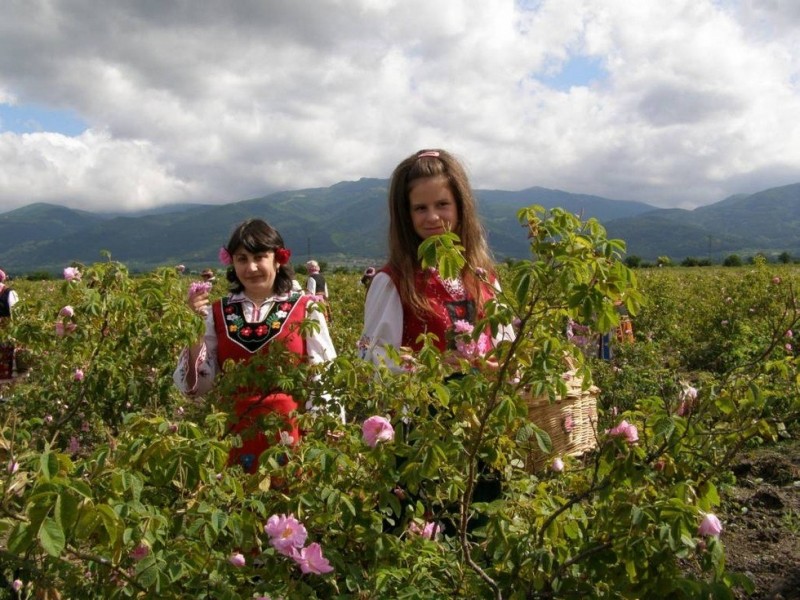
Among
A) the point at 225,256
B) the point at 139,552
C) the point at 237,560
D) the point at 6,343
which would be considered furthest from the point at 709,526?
the point at 6,343

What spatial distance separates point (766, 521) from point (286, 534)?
128 inches

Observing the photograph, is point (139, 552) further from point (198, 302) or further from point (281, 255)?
point (281, 255)

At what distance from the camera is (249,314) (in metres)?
2.85

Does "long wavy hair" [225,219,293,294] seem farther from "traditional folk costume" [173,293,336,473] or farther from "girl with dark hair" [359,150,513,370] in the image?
"girl with dark hair" [359,150,513,370]

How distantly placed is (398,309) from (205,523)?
1.26 metres

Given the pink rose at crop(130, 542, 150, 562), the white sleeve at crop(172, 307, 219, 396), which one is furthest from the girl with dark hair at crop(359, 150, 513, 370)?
the pink rose at crop(130, 542, 150, 562)

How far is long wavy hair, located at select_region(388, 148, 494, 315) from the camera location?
8.24 feet

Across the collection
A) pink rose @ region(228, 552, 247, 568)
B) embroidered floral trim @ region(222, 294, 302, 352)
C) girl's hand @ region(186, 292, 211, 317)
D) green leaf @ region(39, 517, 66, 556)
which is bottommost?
pink rose @ region(228, 552, 247, 568)

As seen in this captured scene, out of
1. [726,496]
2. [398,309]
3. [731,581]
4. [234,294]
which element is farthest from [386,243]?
[726,496]

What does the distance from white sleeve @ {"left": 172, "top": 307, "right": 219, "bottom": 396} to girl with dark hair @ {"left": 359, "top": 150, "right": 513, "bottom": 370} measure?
76 centimetres

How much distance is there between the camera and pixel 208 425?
5.20ft

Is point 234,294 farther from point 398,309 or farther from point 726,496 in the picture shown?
point 726,496

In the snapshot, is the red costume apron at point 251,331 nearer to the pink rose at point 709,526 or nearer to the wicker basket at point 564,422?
the wicker basket at point 564,422

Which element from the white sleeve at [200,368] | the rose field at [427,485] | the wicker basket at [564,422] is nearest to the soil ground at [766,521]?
the wicker basket at [564,422]
